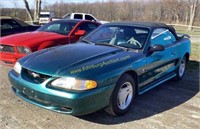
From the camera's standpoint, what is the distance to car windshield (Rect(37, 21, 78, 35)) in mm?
7633

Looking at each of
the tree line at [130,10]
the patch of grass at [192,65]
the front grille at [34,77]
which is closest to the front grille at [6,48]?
the front grille at [34,77]

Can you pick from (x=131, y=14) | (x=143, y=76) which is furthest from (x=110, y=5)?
(x=143, y=76)

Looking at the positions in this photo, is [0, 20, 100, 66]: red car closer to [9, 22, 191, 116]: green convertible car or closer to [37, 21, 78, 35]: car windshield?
[37, 21, 78, 35]: car windshield

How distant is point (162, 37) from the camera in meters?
5.37

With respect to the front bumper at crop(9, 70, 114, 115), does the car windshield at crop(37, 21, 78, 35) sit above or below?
above

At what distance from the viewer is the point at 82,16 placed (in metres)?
20.6

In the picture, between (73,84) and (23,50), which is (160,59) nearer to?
(73,84)

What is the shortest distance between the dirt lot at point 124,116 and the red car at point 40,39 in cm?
117

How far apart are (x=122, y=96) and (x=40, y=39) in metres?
3.27

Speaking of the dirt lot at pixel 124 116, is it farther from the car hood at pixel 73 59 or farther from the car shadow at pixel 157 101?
the car hood at pixel 73 59

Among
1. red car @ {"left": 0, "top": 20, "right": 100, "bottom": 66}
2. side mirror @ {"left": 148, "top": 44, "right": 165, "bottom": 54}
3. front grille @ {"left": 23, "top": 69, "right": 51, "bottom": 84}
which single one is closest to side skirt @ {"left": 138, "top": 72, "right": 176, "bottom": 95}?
side mirror @ {"left": 148, "top": 44, "right": 165, "bottom": 54}

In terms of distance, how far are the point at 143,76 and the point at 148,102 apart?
0.60 m

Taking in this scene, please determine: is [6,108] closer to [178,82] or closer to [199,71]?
[178,82]

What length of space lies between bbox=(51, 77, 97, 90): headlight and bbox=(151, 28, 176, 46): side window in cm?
189
